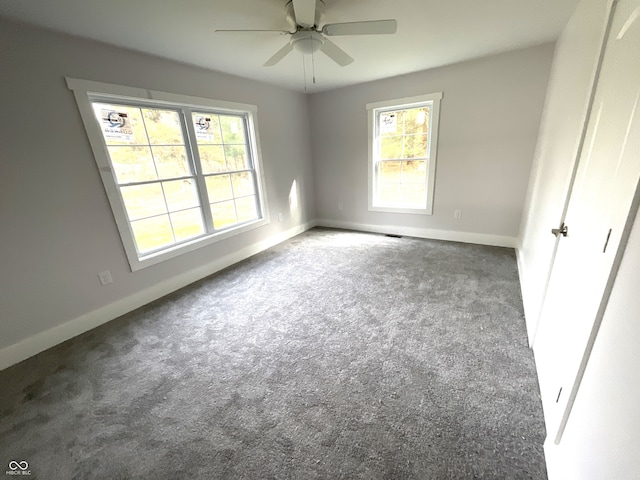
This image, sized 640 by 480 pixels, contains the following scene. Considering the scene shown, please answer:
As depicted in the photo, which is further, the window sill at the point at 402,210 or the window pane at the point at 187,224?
the window sill at the point at 402,210

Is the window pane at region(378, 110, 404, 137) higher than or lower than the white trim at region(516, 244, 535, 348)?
higher

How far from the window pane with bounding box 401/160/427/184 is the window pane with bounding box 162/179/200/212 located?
9.92ft

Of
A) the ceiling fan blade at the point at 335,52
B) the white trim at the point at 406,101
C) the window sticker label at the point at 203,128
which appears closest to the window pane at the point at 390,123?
the white trim at the point at 406,101

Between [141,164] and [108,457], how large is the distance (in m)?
2.38

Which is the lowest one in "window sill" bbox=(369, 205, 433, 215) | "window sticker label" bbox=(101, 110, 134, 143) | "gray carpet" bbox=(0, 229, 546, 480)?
"gray carpet" bbox=(0, 229, 546, 480)

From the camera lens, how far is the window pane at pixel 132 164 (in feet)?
7.91

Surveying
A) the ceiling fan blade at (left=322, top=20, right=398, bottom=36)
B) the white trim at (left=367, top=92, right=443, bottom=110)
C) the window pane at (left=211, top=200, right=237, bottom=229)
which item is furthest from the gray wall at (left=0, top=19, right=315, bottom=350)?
the white trim at (left=367, top=92, right=443, bottom=110)

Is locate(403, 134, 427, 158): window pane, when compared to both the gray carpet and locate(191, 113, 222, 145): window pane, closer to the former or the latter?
the gray carpet

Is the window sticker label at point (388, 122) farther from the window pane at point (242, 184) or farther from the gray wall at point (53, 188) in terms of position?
the gray wall at point (53, 188)

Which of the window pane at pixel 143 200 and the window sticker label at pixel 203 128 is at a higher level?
the window sticker label at pixel 203 128

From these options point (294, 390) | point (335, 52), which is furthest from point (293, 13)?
point (294, 390)

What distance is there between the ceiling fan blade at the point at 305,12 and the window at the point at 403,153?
2343mm

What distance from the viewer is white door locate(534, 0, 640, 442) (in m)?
0.84

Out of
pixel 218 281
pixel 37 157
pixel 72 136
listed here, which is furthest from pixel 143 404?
pixel 72 136
